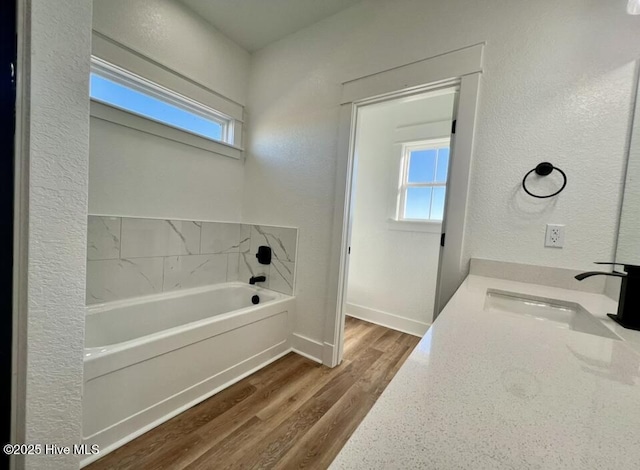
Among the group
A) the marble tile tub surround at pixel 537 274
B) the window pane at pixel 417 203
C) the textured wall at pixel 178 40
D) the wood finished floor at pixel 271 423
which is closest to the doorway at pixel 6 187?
the wood finished floor at pixel 271 423

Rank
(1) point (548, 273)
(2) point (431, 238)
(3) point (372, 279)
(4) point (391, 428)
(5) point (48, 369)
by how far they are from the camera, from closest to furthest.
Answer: (4) point (391, 428) → (5) point (48, 369) → (1) point (548, 273) → (2) point (431, 238) → (3) point (372, 279)

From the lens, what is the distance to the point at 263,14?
2.01 meters

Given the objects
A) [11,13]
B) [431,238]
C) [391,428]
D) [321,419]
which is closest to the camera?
[391,428]

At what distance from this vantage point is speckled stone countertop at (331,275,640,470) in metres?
0.32

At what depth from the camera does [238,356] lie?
177cm

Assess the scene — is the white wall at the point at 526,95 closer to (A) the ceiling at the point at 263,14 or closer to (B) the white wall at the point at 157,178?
(A) the ceiling at the point at 263,14

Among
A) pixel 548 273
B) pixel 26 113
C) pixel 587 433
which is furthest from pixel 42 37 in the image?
pixel 548 273

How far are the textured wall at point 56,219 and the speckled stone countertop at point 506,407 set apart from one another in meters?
1.00

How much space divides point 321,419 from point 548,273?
1460mm

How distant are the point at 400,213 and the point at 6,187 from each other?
2820mm

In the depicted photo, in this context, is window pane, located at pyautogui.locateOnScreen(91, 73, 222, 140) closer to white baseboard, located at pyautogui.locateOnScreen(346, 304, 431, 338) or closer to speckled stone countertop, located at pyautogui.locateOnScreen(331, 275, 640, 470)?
speckled stone countertop, located at pyautogui.locateOnScreen(331, 275, 640, 470)

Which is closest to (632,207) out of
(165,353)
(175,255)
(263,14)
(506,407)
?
(506,407)

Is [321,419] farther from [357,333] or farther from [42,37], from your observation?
[42,37]

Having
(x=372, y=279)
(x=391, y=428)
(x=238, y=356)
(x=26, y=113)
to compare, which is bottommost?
(x=238, y=356)
